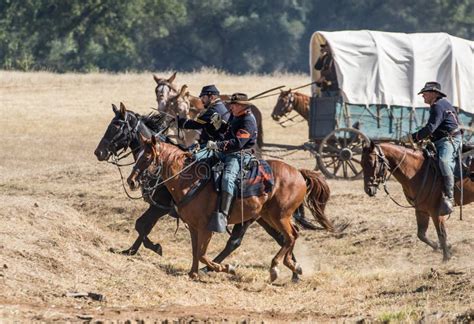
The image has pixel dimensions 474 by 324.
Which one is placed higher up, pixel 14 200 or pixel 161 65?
pixel 14 200

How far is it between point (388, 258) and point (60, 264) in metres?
5.45

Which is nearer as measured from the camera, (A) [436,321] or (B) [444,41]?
(A) [436,321]

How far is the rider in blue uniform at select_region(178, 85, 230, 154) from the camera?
15094 millimetres

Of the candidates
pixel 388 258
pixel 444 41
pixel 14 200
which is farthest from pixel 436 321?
pixel 444 41

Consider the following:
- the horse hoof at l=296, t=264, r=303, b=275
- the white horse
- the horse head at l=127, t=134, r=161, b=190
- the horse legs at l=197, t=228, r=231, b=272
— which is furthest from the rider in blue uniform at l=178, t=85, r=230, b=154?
the white horse

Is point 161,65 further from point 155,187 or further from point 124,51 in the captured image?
point 155,187

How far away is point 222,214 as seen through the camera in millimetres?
14633

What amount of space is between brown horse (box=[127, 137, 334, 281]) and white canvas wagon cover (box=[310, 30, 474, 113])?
31.0 ft

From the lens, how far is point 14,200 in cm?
1739

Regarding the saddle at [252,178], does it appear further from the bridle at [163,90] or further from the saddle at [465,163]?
the bridle at [163,90]

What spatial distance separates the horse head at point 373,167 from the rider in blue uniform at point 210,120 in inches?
79.8

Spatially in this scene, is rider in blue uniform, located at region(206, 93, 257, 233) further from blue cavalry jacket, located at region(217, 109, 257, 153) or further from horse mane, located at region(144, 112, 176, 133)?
horse mane, located at region(144, 112, 176, 133)

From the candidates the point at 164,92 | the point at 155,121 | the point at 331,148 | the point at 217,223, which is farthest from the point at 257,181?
the point at 331,148

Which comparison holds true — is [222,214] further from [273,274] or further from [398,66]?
[398,66]
